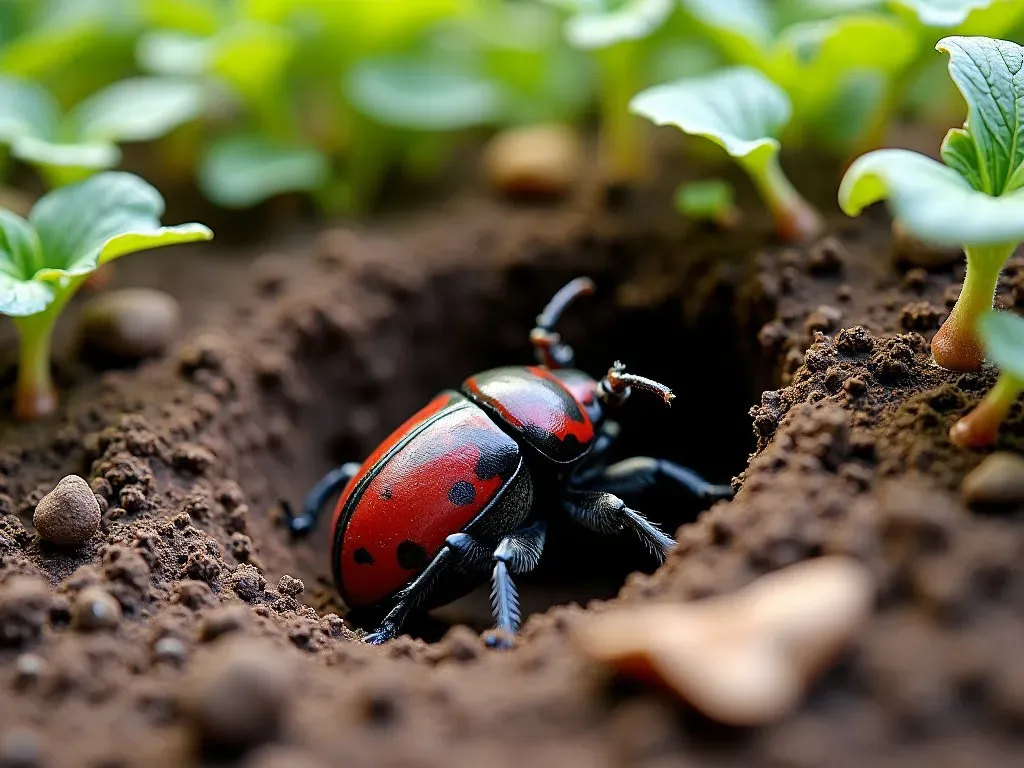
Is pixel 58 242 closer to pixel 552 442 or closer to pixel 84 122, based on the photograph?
pixel 84 122

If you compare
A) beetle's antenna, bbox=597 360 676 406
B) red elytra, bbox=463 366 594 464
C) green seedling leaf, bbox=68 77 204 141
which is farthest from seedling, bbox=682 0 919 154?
green seedling leaf, bbox=68 77 204 141

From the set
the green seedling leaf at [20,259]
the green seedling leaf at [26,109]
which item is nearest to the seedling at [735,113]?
the green seedling leaf at [20,259]

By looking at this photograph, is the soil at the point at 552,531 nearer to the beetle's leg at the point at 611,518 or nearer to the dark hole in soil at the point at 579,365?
the dark hole in soil at the point at 579,365

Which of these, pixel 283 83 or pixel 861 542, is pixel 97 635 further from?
pixel 283 83

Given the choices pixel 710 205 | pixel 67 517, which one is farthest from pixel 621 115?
pixel 67 517

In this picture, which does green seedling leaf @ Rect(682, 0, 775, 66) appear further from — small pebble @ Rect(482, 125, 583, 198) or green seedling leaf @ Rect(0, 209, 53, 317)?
green seedling leaf @ Rect(0, 209, 53, 317)
